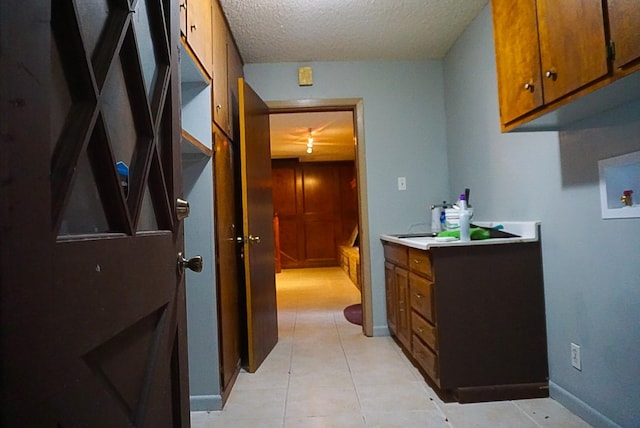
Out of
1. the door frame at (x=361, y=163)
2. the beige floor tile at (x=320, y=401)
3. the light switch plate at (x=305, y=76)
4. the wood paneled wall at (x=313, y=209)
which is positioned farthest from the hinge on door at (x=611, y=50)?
the wood paneled wall at (x=313, y=209)

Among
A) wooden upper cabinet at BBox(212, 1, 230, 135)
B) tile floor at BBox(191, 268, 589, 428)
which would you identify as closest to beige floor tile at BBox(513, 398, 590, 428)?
tile floor at BBox(191, 268, 589, 428)

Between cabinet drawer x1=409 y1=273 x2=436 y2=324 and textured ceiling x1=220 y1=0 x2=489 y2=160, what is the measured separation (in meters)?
1.66

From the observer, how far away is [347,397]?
201 cm

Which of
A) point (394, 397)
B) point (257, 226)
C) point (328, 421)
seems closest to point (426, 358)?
point (394, 397)

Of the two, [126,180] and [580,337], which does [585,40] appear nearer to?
[580,337]

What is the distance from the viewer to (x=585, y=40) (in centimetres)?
120

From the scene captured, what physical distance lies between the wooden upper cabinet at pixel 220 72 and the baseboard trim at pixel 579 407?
7.23 ft

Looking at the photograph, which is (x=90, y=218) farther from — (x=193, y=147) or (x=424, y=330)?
(x=424, y=330)

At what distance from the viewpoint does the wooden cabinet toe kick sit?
6.21 ft

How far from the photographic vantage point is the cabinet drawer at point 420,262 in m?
1.99

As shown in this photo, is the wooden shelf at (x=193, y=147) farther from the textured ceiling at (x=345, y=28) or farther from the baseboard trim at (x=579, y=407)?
the baseboard trim at (x=579, y=407)

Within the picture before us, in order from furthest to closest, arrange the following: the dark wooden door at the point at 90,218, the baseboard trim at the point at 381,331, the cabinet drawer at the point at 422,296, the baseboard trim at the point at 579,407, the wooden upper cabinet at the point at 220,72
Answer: the baseboard trim at the point at 381,331, the wooden upper cabinet at the point at 220,72, the cabinet drawer at the point at 422,296, the baseboard trim at the point at 579,407, the dark wooden door at the point at 90,218

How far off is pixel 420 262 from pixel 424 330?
37cm

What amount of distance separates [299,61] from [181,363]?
8.65ft
